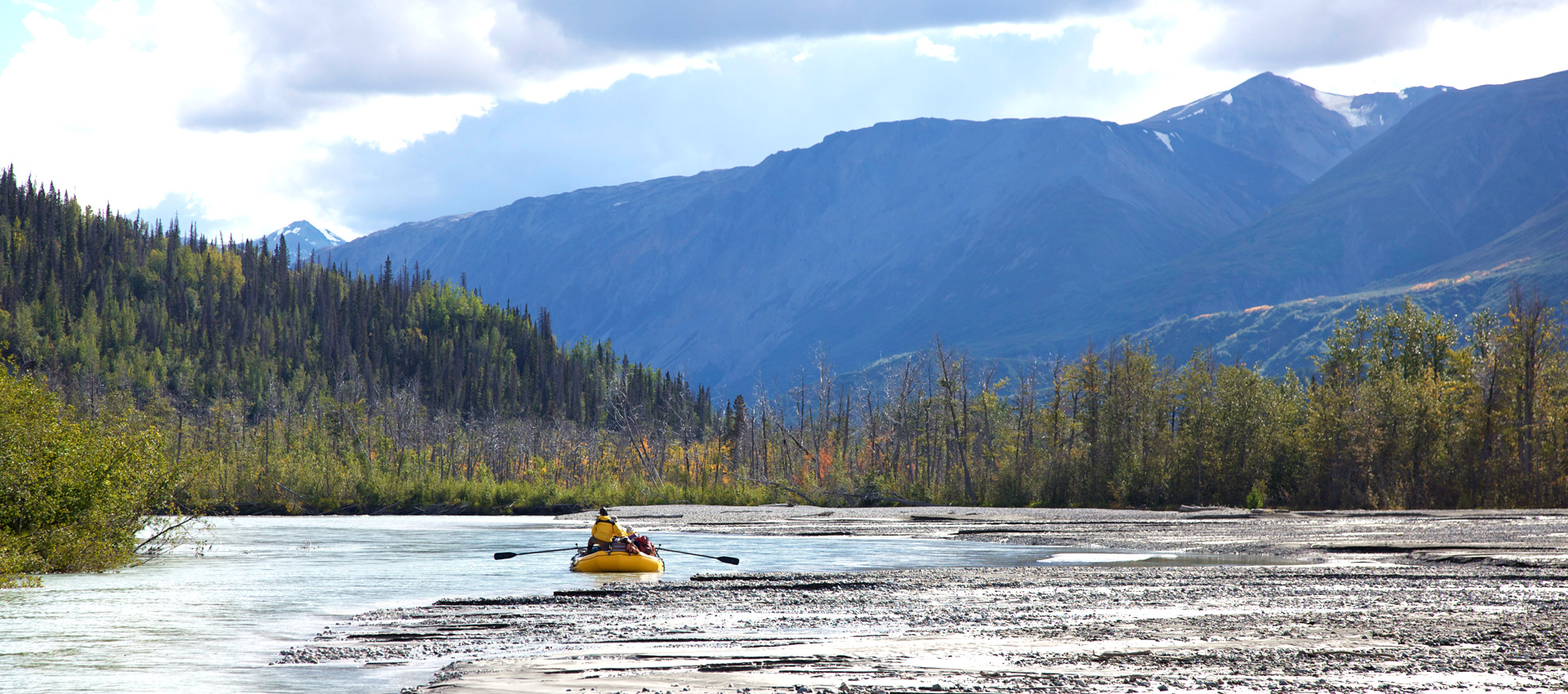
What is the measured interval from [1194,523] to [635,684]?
1608 inches

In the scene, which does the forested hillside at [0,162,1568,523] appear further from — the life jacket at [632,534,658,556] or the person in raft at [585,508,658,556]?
the life jacket at [632,534,658,556]

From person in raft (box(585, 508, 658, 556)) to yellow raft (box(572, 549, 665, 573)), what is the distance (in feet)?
0.68

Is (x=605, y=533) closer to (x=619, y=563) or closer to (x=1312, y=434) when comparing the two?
(x=619, y=563)

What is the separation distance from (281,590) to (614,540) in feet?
29.4

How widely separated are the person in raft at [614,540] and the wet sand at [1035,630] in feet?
15.2

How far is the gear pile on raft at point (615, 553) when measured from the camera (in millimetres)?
33250

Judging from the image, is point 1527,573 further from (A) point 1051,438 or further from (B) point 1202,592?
(A) point 1051,438

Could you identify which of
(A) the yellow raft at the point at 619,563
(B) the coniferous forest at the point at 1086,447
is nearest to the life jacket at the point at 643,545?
(A) the yellow raft at the point at 619,563

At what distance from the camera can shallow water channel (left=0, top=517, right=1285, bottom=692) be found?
16.1m

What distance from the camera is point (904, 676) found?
1416 cm

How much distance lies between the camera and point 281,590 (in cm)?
2820

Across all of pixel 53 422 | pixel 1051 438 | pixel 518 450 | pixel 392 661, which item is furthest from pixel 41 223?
pixel 392 661

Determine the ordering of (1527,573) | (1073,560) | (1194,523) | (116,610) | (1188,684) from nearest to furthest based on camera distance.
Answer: (1188,684), (116,610), (1527,573), (1073,560), (1194,523)

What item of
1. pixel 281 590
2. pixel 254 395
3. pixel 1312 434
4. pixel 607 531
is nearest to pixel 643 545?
pixel 607 531
